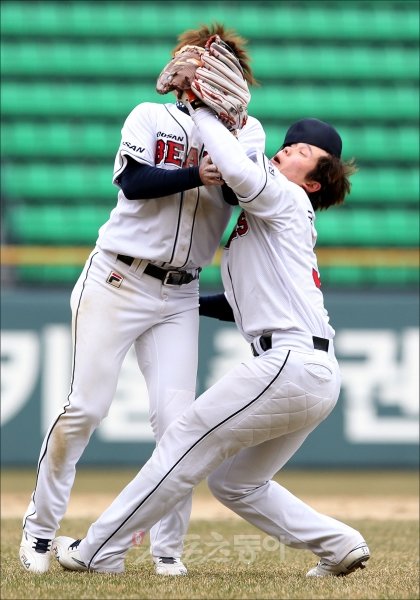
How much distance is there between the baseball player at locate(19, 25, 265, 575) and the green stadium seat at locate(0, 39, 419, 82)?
6387 mm

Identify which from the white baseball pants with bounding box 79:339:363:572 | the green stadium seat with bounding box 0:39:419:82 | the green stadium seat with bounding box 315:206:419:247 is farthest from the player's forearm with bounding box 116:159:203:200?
the green stadium seat with bounding box 0:39:419:82

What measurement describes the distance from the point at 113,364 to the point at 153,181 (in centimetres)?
59

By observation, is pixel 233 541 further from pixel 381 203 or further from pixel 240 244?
pixel 381 203

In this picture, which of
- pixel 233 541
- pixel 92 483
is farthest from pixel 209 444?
pixel 92 483

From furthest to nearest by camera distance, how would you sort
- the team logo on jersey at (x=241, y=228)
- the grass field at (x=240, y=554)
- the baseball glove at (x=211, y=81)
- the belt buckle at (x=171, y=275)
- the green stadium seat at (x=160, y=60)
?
the green stadium seat at (x=160, y=60) → the belt buckle at (x=171, y=275) → the team logo on jersey at (x=241, y=228) → the baseball glove at (x=211, y=81) → the grass field at (x=240, y=554)

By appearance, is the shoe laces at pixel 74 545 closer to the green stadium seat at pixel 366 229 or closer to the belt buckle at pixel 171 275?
the belt buckle at pixel 171 275

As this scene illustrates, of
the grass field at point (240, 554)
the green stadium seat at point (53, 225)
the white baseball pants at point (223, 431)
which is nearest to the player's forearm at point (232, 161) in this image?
the white baseball pants at point (223, 431)

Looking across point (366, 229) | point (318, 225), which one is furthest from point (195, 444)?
point (366, 229)

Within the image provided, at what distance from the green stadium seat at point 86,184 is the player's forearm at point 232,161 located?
594cm

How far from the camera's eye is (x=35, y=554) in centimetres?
357

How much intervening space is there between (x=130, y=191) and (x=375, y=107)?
6.79 meters

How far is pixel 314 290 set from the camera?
343 centimetres

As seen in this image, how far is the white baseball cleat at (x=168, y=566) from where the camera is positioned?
355 cm

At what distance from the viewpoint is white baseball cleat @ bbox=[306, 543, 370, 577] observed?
3471 millimetres
